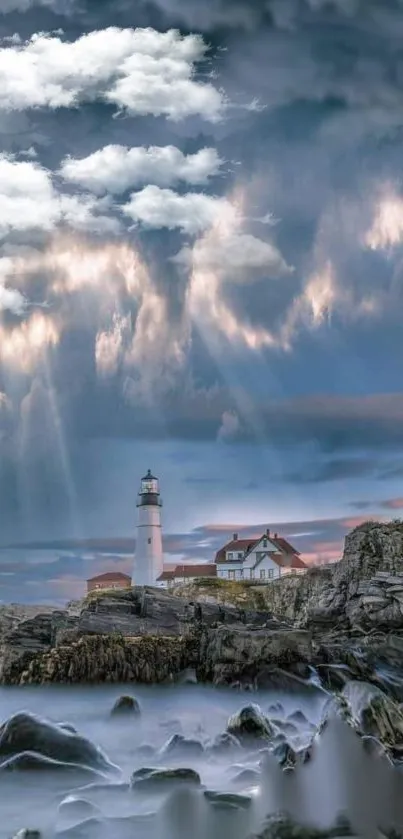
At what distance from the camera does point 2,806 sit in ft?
32.1

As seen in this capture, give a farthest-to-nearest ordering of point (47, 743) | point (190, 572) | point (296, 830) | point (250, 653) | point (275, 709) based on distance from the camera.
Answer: point (190, 572) < point (250, 653) < point (275, 709) < point (47, 743) < point (296, 830)

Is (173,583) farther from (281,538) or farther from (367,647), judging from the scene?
Answer: (367,647)

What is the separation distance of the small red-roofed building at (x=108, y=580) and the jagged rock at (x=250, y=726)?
7395 centimetres

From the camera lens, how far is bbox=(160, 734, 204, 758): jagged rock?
1227cm

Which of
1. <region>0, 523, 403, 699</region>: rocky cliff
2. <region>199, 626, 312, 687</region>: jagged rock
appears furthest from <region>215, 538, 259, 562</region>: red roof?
<region>199, 626, 312, 687</region>: jagged rock

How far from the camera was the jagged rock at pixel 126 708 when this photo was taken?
55.5 feet

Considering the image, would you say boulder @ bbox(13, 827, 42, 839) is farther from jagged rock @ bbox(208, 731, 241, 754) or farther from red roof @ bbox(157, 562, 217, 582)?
red roof @ bbox(157, 562, 217, 582)

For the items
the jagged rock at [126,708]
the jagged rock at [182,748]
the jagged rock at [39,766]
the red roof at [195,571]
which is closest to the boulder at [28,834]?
the jagged rock at [39,766]

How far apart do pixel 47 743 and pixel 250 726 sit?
345cm

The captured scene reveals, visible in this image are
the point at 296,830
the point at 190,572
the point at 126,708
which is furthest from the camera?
the point at 190,572

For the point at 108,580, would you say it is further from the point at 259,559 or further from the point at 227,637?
the point at 227,637

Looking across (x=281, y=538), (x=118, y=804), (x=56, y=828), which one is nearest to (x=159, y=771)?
(x=118, y=804)

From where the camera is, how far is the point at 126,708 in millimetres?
17156

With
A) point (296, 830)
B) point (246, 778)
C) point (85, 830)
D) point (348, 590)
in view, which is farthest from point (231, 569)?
point (296, 830)
